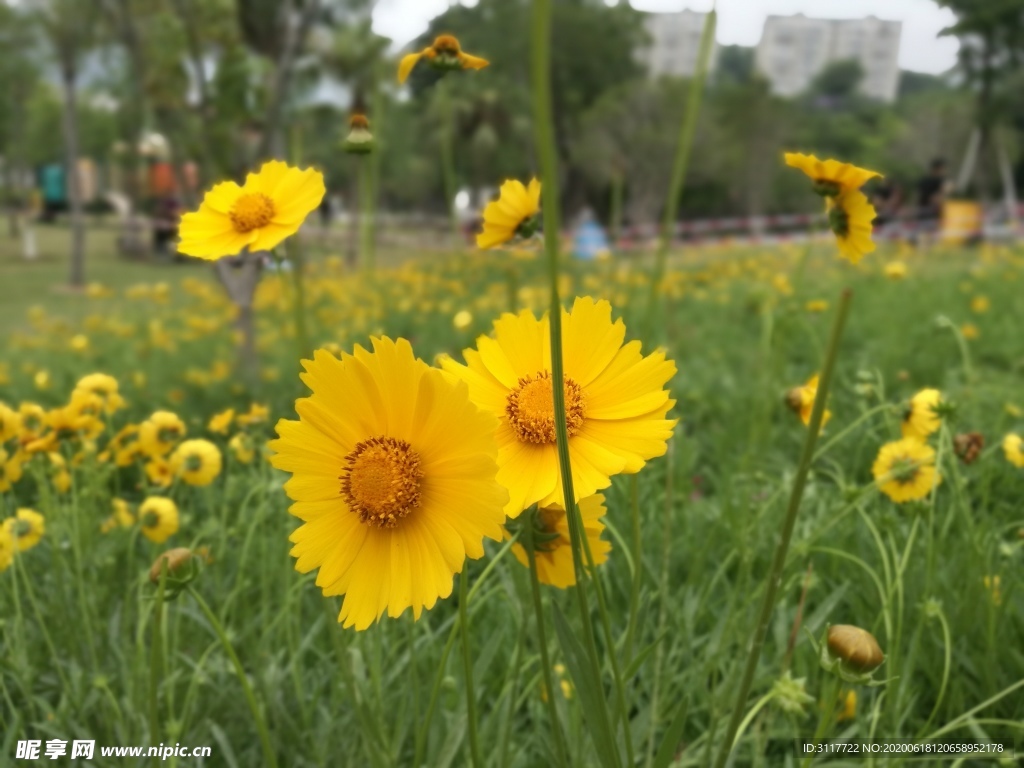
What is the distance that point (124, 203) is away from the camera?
24.4 meters

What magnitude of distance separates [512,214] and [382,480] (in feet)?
0.88

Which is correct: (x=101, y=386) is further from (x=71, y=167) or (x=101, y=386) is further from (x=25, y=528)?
(x=71, y=167)

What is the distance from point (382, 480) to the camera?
0.44m

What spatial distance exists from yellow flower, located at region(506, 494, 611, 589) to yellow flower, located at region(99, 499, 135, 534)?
0.61 m

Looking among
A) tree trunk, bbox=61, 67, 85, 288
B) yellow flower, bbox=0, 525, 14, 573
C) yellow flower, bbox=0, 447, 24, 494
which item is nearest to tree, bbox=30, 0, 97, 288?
tree trunk, bbox=61, 67, 85, 288

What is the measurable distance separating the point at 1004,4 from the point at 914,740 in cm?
1320

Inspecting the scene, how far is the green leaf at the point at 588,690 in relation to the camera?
16.8 inches

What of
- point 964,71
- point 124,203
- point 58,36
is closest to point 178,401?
point 58,36

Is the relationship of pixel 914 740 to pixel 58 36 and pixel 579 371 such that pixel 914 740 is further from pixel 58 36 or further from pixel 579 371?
pixel 58 36

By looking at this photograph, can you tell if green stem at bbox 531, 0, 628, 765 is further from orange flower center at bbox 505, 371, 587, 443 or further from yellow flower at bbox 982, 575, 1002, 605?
yellow flower at bbox 982, 575, 1002, 605

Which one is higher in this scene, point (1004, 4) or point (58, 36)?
point (1004, 4)

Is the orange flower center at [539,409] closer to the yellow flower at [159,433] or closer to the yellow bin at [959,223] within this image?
the yellow flower at [159,433]

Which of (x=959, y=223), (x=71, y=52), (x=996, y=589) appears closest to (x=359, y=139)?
(x=996, y=589)

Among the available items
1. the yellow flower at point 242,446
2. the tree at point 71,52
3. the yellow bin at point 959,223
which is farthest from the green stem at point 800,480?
the yellow bin at point 959,223
